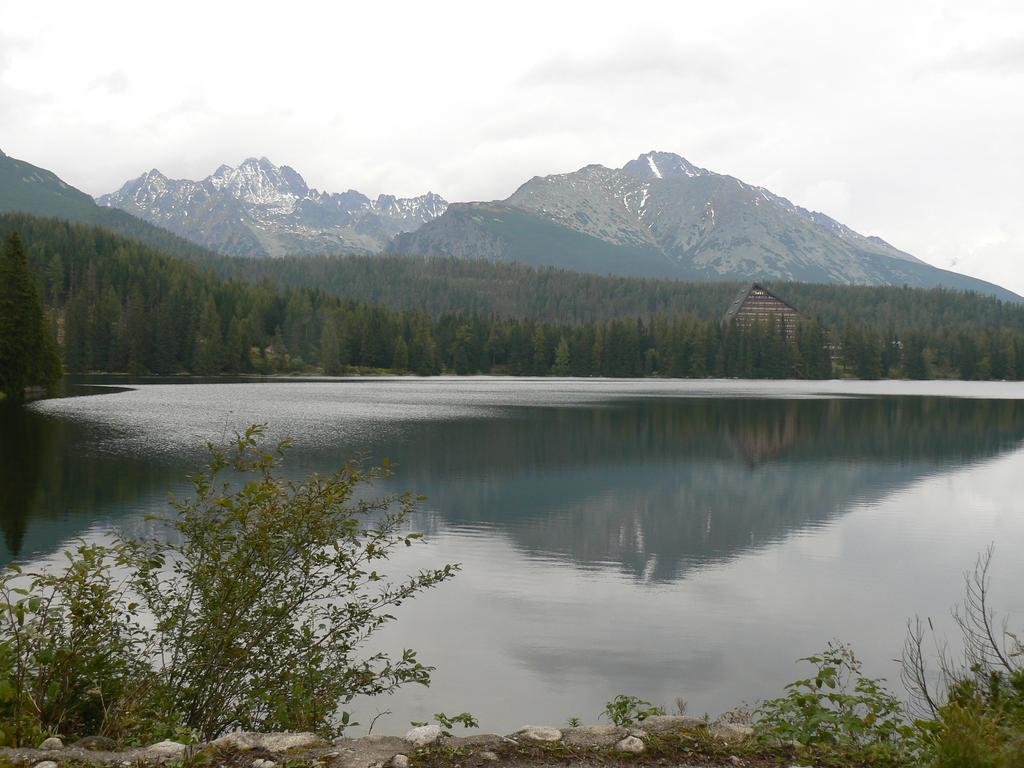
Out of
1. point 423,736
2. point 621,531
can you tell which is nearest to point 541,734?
point 423,736

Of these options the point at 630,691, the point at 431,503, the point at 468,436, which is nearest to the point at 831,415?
the point at 468,436

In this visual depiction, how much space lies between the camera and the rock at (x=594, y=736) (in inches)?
392

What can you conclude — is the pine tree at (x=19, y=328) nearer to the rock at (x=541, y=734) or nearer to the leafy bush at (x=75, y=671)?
the leafy bush at (x=75, y=671)

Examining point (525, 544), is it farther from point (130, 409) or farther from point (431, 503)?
point (130, 409)

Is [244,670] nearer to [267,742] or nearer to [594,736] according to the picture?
[267,742]

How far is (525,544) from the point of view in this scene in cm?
2795

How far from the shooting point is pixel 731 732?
10562mm

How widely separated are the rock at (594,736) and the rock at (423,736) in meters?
1.59

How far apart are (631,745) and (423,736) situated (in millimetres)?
2457

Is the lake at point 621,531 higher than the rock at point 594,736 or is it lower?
lower

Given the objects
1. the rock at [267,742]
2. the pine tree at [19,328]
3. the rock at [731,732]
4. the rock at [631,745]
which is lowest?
the rock at [731,732]

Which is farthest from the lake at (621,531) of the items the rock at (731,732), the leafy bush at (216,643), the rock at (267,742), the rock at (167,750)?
the rock at (167,750)

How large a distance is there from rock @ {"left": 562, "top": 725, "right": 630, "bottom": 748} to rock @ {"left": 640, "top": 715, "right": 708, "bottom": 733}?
477 mm

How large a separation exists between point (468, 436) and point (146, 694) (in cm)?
4749
